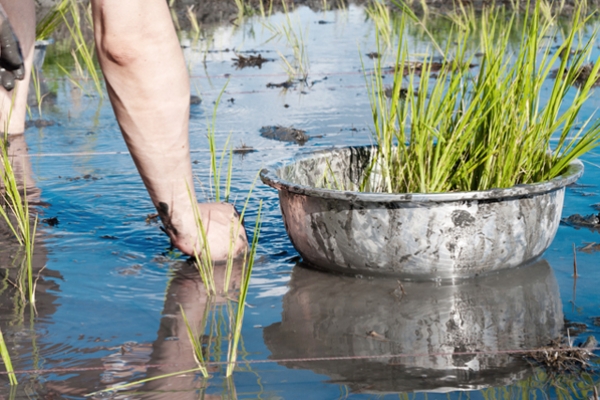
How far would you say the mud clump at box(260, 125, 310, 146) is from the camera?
411 centimetres

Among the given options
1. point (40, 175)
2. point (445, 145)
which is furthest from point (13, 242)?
point (445, 145)

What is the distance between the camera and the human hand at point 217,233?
2.31 meters

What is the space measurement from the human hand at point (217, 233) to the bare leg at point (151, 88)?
137mm

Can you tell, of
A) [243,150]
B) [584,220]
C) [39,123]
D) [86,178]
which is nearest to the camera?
[584,220]

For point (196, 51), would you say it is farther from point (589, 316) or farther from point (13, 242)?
point (589, 316)

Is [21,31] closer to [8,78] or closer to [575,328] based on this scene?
[8,78]

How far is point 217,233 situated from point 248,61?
14.9 feet

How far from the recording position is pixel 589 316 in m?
2.04

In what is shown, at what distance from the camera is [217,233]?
2.35m

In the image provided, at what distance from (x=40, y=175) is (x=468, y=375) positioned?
245 centimetres

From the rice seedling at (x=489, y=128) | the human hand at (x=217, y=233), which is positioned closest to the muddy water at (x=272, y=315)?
the human hand at (x=217, y=233)

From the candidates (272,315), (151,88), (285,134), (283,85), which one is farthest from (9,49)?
(283,85)

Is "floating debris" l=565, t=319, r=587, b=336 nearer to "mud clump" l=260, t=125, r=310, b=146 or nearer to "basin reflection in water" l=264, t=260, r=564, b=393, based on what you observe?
"basin reflection in water" l=264, t=260, r=564, b=393

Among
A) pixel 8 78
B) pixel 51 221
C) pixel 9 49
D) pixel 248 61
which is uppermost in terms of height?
pixel 9 49
